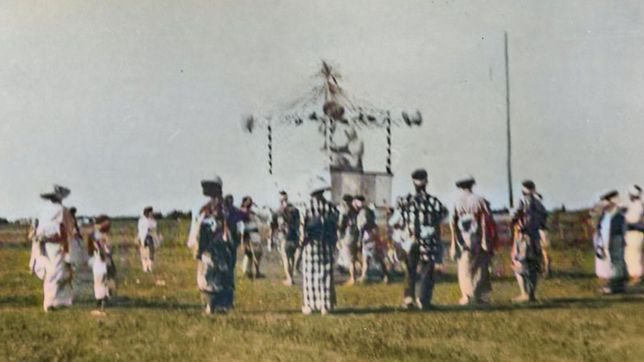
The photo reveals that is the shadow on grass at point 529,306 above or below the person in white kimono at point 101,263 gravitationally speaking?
below

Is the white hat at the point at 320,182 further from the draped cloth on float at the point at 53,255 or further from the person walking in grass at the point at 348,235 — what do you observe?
the draped cloth on float at the point at 53,255

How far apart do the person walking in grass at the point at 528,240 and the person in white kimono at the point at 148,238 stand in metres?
3.74

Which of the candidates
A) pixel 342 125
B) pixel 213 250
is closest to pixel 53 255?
pixel 213 250

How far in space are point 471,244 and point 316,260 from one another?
1672mm

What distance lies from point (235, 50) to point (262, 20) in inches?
16.2

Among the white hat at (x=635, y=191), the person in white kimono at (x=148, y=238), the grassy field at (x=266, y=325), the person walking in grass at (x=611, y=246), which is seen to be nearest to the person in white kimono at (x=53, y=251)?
the grassy field at (x=266, y=325)

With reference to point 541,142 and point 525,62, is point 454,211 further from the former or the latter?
point 525,62

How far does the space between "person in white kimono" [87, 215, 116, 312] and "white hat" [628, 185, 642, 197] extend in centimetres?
552

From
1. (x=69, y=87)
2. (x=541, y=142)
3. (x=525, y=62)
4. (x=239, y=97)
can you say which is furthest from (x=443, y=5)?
(x=69, y=87)

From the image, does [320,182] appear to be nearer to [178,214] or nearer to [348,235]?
[348,235]

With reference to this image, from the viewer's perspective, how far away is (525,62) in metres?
8.74

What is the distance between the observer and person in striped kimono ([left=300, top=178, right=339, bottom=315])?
8.44 metres

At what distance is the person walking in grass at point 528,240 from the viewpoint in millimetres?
8805

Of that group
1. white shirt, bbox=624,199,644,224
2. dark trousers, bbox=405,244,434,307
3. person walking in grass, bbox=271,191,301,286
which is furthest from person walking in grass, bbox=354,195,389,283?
white shirt, bbox=624,199,644,224
